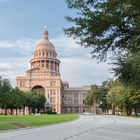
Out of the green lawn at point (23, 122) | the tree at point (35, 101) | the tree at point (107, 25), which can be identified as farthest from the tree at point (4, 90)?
the tree at point (107, 25)

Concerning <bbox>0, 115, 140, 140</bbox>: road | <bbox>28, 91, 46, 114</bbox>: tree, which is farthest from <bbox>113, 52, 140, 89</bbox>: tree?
<bbox>28, 91, 46, 114</bbox>: tree

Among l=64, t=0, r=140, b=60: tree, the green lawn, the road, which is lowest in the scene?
the road

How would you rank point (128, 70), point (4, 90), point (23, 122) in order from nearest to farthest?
point (128, 70), point (23, 122), point (4, 90)

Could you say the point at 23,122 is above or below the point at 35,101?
below

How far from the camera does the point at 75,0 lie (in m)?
14.5

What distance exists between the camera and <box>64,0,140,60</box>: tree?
45.3 feet

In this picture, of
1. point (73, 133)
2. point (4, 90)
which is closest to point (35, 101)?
point (4, 90)

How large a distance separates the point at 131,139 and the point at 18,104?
13157cm

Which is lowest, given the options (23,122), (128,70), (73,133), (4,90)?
(73,133)

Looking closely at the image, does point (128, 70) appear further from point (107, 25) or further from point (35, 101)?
point (35, 101)

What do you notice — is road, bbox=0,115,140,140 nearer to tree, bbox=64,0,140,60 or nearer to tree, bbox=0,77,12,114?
tree, bbox=64,0,140,60

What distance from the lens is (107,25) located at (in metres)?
14.4

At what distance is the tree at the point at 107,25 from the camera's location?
13.8 meters

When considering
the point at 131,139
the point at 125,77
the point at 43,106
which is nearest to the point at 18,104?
the point at 43,106
